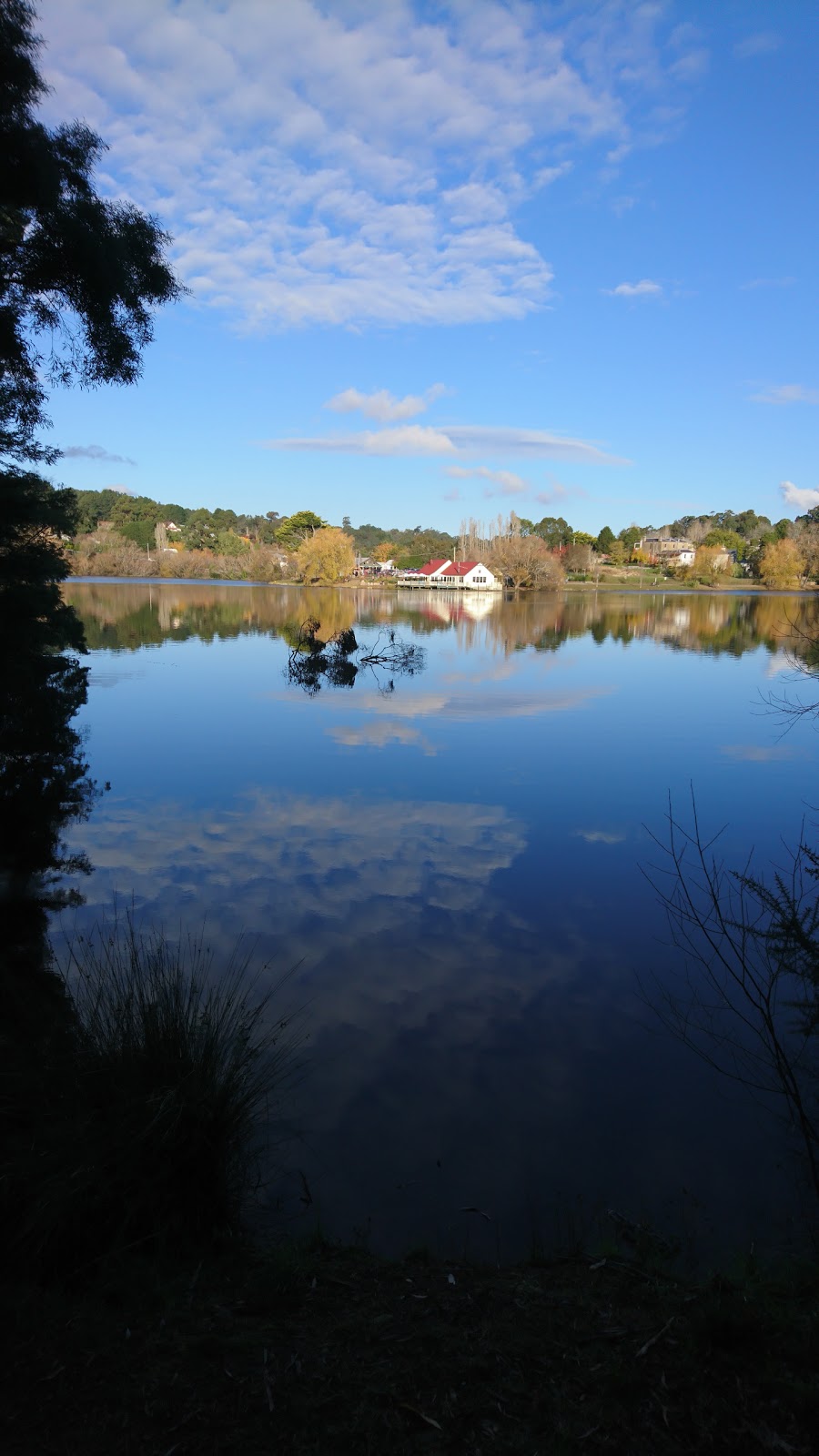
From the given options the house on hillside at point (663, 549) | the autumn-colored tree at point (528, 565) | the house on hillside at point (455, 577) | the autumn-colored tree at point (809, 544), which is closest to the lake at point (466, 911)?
the autumn-colored tree at point (809, 544)

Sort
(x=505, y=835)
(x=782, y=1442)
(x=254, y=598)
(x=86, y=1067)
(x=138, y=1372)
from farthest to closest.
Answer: (x=254, y=598), (x=505, y=835), (x=86, y=1067), (x=138, y=1372), (x=782, y=1442)

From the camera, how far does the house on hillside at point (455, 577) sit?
8569 cm

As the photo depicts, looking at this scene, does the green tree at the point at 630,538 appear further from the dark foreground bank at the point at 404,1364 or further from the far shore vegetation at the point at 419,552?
the dark foreground bank at the point at 404,1364

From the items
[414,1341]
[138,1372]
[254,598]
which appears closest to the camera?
[138,1372]

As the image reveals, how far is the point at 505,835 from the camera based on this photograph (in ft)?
29.7

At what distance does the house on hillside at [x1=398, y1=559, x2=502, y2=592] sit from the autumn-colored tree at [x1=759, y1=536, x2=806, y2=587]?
2737 cm

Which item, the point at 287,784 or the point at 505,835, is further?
the point at 287,784

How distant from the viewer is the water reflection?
32188 mm

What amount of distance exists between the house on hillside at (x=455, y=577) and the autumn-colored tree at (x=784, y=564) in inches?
1078

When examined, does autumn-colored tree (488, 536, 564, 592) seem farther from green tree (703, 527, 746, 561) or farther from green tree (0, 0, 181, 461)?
green tree (0, 0, 181, 461)

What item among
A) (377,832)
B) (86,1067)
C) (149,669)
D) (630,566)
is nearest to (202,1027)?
(86,1067)

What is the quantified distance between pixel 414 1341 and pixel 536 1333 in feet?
1.26

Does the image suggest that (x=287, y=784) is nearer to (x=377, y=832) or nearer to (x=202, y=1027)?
(x=377, y=832)

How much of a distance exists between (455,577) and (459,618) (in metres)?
48.0
